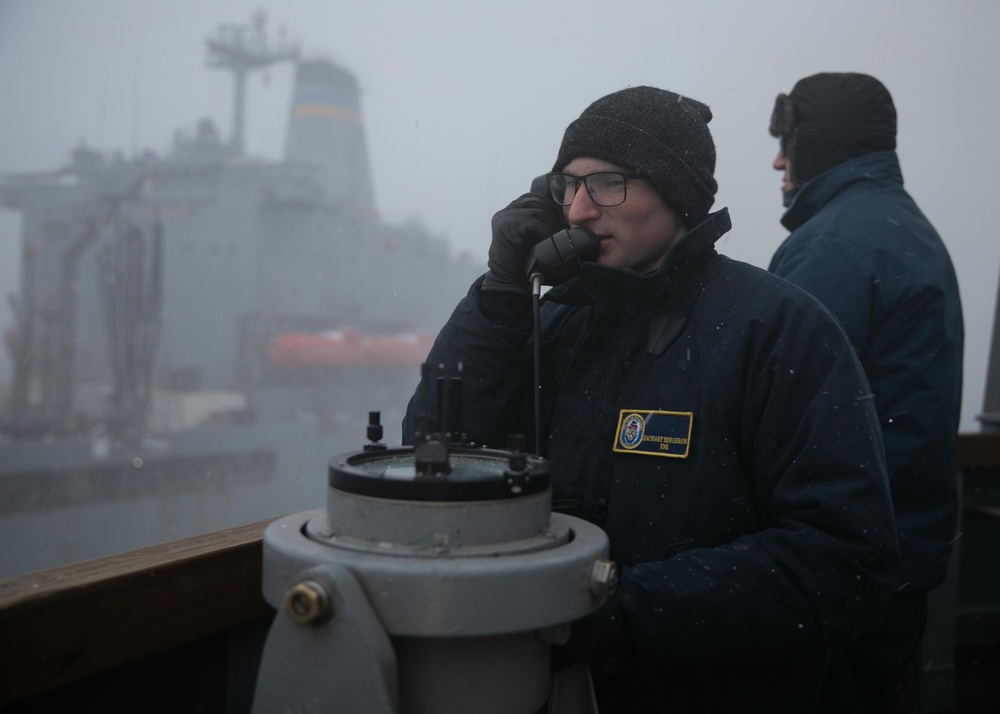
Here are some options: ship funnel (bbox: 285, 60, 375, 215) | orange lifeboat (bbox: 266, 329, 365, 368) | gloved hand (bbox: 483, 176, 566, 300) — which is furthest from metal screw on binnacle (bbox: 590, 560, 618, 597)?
ship funnel (bbox: 285, 60, 375, 215)

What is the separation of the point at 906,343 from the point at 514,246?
1.15 metres

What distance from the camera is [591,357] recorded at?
141 centimetres

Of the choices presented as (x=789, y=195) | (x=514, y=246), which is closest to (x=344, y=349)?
(x=789, y=195)

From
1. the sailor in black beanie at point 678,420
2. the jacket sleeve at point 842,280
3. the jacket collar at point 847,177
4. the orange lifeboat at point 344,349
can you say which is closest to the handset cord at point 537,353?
the sailor in black beanie at point 678,420

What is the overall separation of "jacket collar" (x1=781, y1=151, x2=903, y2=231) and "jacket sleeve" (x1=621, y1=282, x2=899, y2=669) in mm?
1210

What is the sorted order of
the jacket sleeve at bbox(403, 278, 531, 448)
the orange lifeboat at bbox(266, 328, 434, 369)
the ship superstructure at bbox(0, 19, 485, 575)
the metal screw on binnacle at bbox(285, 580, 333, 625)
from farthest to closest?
the orange lifeboat at bbox(266, 328, 434, 369)
the ship superstructure at bbox(0, 19, 485, 575)
the jacket sleeve at bbox(403, 278, 531, 448)
the metal screw on binnacle at bbox(285, 580, 333, 625)

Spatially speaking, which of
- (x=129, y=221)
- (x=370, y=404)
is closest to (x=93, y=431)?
(x=129, y=221)

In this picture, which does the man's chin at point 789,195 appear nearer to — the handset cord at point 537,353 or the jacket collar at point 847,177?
the jacket collar at point 847,177

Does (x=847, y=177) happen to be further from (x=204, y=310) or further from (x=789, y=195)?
(x=204, y=310)

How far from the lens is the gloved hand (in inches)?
56.8

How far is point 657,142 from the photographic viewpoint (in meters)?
1.42

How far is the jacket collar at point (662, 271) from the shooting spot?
4.32ft

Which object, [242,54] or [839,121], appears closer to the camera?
[839,121]

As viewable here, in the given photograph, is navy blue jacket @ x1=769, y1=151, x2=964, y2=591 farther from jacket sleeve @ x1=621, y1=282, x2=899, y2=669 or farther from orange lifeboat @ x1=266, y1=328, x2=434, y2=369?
orange lifeboat @ x1=266, y1=328, x2=434, y2=369
